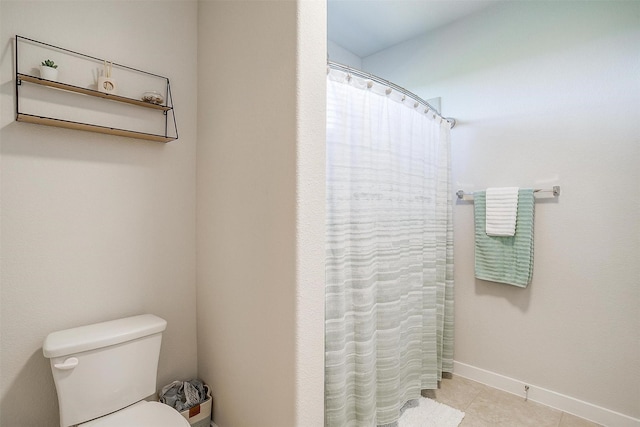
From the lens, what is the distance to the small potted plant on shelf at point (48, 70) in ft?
4.03

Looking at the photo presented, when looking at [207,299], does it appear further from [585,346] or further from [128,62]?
[585,346]

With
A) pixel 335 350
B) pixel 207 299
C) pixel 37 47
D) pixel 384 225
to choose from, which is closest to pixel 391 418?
pixel 335 350

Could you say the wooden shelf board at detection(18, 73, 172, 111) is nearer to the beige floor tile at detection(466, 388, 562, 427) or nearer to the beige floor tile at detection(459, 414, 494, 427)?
the beige floor tile at detection(459, 414, 494, 427)

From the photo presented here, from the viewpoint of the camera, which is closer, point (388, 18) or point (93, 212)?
point (93, 212)

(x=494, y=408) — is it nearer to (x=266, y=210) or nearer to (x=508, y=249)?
(x=508, y=249)

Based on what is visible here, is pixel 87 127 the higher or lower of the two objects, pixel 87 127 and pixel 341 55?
the lower

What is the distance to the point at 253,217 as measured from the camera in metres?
1.31

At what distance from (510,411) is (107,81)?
116 inches

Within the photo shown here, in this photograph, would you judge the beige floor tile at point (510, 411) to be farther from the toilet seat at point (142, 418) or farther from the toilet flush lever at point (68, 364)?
the toilet flush lever at point (68, 364)

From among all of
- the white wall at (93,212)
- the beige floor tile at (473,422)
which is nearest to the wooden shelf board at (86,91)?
the white wall at (93,212)

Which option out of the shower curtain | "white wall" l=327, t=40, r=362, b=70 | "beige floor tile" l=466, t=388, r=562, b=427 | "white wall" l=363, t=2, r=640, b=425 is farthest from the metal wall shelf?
"beige floor tile" l=466, t=388, r=562, b=427

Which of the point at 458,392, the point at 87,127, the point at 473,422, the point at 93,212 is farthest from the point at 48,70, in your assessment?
the point at 458,392

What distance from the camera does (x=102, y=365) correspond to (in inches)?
49.3

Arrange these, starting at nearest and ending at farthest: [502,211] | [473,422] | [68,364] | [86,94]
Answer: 1. [68,364]
2. [86,94]
3. [473,422]
4. [502,211]
